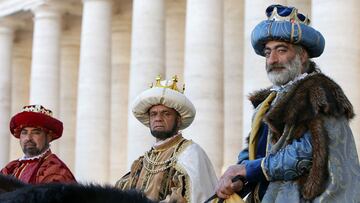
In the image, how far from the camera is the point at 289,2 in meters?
42.6

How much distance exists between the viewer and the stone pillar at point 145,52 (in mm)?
44969

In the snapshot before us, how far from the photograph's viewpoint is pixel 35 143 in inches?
652

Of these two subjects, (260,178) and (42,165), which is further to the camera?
(42,165)

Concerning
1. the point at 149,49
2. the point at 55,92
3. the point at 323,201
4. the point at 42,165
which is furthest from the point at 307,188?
the point at 55,92

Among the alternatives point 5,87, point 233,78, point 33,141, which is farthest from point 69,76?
point 33,141

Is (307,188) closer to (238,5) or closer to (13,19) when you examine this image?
(238,5)

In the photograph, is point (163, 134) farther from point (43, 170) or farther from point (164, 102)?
point (43, 170)

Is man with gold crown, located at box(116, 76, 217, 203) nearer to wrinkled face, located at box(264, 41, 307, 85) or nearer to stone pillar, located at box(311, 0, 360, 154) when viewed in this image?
wrinkled face, located at box(264, 41, 307, 85)

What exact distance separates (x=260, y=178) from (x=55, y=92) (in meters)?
46.1

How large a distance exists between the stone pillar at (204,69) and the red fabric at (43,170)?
84.1 ft

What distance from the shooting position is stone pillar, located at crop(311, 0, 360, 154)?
105ft

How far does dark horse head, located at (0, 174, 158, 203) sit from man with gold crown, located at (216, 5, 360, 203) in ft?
16.9

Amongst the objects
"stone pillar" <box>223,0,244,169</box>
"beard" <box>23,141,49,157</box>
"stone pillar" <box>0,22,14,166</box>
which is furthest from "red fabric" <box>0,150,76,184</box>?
"stone pillar" <box>0,22,14,166</box>

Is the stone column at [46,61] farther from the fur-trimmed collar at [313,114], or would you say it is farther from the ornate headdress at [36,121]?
the fur-trimmed collar at [313,114]
